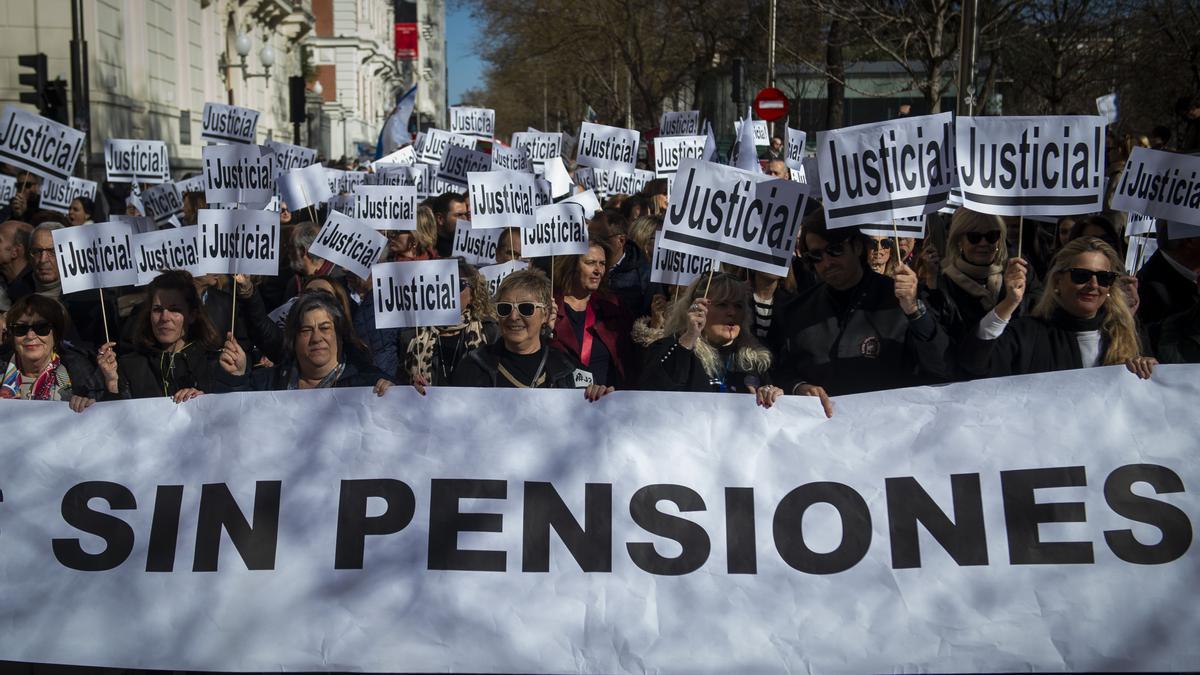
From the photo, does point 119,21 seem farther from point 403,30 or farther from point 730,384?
point 403,30

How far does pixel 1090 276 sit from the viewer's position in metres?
4.53

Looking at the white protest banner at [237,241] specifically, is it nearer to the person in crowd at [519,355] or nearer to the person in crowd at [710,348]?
the person in crowd at [519,355]

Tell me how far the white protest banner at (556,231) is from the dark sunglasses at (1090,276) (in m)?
2.93

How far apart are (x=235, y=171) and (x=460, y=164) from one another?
3.55 metres

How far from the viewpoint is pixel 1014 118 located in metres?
5.04

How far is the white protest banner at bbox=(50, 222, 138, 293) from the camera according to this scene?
611cm

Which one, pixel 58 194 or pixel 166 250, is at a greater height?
pixel 58 194

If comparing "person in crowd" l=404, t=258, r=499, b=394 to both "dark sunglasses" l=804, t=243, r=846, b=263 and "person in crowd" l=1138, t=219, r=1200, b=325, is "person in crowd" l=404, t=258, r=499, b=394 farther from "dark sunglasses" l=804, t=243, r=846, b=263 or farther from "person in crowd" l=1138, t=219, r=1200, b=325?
"person in crowd" l=1138, t=219, r=1200, b=325

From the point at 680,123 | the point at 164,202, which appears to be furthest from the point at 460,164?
the point at 680,123

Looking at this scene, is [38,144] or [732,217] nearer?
[732,217]

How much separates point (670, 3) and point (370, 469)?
28.4 metres

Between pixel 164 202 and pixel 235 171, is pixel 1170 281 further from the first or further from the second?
pixel 164 202

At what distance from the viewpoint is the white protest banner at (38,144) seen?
9.59 m

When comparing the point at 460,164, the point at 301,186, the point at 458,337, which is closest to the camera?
the point at 458,337
